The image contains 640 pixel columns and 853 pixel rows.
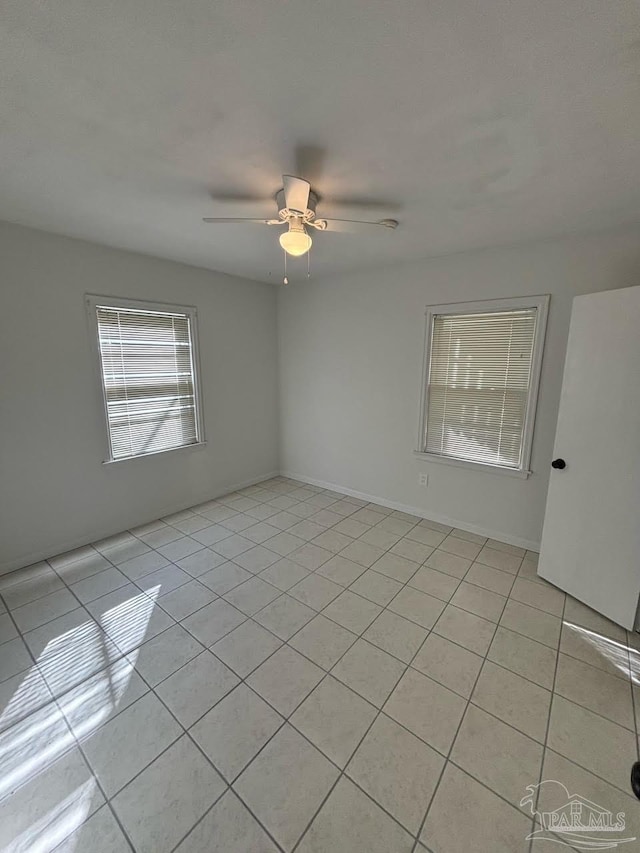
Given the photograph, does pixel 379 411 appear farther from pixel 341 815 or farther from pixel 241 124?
pixel 341 815

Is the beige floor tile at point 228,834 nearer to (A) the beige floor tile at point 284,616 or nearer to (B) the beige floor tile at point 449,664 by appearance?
(A) the beige floor tile at point 284,616

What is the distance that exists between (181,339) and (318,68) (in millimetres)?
2697

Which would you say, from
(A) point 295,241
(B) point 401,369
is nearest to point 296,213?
(A) point 295,241

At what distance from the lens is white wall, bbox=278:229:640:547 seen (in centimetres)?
253

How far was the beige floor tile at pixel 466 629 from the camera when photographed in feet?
6.29

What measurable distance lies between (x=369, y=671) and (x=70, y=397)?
2839 mm

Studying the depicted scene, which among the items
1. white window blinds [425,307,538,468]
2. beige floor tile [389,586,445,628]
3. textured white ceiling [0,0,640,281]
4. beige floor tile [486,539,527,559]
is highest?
textured white ceiling [0,0,640,281]

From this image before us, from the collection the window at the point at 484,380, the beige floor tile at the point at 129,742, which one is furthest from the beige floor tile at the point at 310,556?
the window at the point at 484,380

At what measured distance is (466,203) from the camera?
1.98 m

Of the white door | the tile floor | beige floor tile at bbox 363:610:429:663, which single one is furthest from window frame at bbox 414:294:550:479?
beige floor tile at bbox 363:610:429:663


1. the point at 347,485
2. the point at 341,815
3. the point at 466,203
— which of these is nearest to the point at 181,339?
the point at 347,485

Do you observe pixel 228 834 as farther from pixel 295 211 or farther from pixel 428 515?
pixel 428 515

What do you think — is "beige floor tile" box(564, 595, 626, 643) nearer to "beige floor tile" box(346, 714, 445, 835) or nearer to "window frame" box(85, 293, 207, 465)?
"beige floor tile" box(346, 714, 445, 835)

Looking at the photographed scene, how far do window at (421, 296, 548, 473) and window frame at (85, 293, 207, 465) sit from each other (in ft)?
7.52
